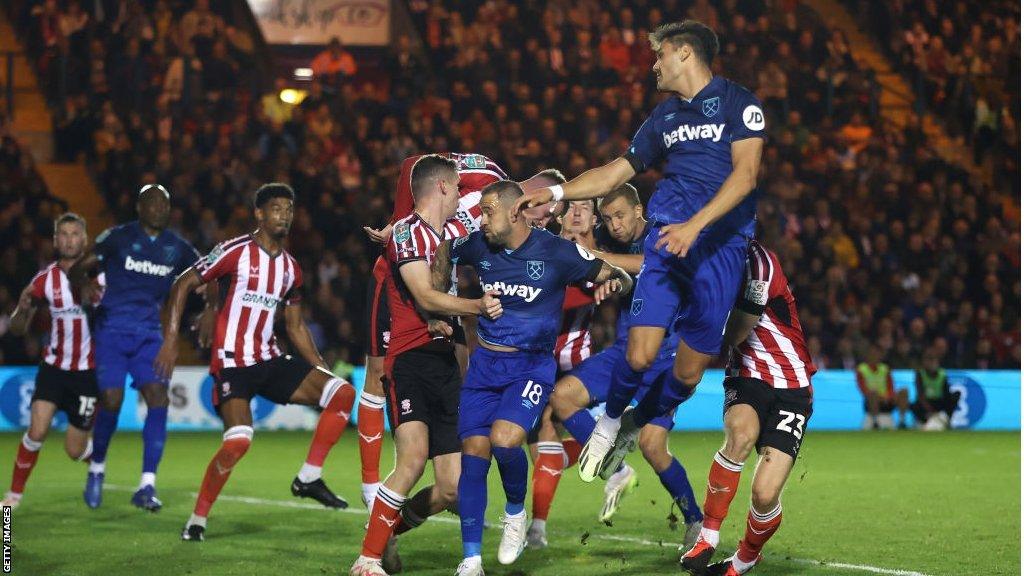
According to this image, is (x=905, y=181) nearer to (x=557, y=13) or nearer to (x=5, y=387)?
(x=557, y=13)

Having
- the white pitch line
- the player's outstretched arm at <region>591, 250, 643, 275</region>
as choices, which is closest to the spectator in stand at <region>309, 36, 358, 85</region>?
the white pitch line

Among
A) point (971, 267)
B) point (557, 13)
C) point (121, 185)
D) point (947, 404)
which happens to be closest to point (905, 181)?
point (971, 267)

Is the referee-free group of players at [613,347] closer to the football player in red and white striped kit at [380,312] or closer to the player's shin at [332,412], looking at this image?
the football player in red and white striped kit at [380,312]

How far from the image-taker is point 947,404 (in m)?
18.9

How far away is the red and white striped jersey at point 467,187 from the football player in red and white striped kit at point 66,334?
3112 millimetres

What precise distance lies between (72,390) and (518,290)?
15.7 ft

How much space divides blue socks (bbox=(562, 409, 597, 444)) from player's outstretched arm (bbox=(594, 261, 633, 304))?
1.32 metres

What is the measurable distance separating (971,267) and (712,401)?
205 inches

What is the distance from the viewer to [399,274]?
736 centimetres

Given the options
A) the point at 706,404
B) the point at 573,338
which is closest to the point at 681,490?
the point at 573,338

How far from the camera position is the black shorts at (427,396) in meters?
7.26

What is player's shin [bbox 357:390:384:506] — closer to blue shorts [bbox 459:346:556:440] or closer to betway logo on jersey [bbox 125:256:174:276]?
blue shorts [bbox 459:346:556:440]

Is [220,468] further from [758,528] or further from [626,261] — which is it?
[758,528]

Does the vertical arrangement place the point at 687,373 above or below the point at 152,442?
above
